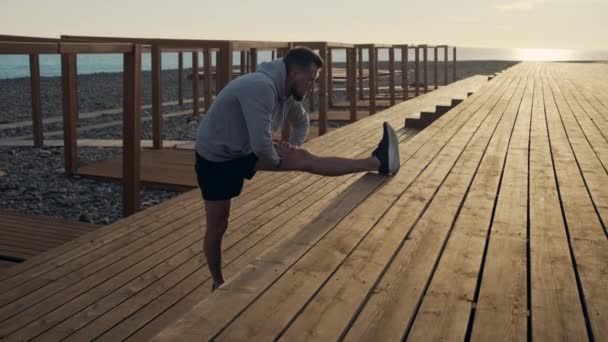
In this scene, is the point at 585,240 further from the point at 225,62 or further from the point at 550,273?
the point at 225,62

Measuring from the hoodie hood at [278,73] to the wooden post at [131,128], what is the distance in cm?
233

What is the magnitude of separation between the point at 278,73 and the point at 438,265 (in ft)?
4.94

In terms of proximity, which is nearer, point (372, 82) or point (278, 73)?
point (278, 73)

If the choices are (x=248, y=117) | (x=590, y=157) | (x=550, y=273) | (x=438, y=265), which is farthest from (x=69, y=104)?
(x=550, y=273)

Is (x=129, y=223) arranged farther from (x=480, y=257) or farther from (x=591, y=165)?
(x=591, y=165)

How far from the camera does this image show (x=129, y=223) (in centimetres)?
504

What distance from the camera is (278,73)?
3725 mm

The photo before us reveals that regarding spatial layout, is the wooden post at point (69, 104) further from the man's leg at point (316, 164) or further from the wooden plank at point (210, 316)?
the wooden plank at point (210, 316)

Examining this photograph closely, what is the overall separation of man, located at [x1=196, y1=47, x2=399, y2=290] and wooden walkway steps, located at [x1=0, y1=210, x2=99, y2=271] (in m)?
1.84

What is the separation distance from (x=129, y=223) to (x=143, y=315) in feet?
5.62

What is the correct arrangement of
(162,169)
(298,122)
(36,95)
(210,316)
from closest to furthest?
(210,316) → (298,122) → (162,169) → (36,95)

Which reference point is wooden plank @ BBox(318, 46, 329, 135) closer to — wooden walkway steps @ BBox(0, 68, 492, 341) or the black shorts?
wooden walkway steps @ BBox(0, 68, 492, 341)

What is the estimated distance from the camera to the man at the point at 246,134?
11.7ft

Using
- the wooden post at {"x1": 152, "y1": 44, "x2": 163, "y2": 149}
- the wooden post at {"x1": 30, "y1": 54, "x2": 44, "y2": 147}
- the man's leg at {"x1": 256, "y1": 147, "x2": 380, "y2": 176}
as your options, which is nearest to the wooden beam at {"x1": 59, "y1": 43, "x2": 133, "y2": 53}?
the man's leg at {"x1": 256, "y1": 147, "x2": 380, "y2": 176}
